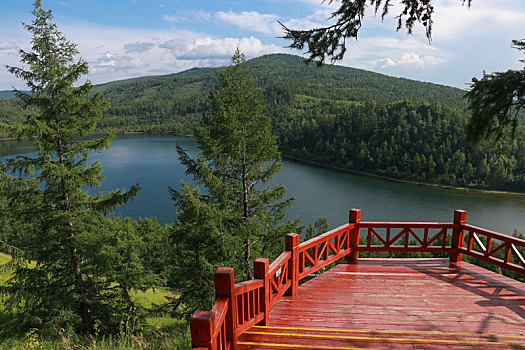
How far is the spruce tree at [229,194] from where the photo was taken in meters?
11.4

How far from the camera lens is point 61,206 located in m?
9.36

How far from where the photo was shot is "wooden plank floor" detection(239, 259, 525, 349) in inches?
163

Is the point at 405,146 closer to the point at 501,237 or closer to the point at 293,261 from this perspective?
the point at 501,237

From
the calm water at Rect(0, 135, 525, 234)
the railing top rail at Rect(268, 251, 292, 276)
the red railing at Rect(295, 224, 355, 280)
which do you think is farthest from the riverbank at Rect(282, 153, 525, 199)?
the railing top rail at Rect(268, 251, 292, 276)

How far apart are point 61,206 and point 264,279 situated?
24.8ft

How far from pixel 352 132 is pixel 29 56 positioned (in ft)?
329

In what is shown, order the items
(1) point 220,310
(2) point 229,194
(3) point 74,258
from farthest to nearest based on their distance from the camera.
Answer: (2) point 229,194
(3) point 74,258
(1) point 220,310

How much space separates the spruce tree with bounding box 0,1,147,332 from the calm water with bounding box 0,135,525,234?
36862 millimetres

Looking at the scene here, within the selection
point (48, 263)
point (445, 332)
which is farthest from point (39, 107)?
point (445, 332)

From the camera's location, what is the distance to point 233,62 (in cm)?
1280

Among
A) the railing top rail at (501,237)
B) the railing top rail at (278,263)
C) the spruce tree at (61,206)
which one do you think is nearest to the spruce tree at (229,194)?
the spruce tree at (61,206)

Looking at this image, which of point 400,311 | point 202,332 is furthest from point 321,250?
point 202,332

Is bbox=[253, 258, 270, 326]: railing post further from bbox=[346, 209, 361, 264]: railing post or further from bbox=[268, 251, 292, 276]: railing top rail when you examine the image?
bbox=[346, 209, 361, 264]: railing post

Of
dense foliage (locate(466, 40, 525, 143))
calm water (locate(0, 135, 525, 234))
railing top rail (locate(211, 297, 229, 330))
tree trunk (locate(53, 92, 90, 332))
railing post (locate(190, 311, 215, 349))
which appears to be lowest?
calm water (locate(0, 135, 525, 234))
